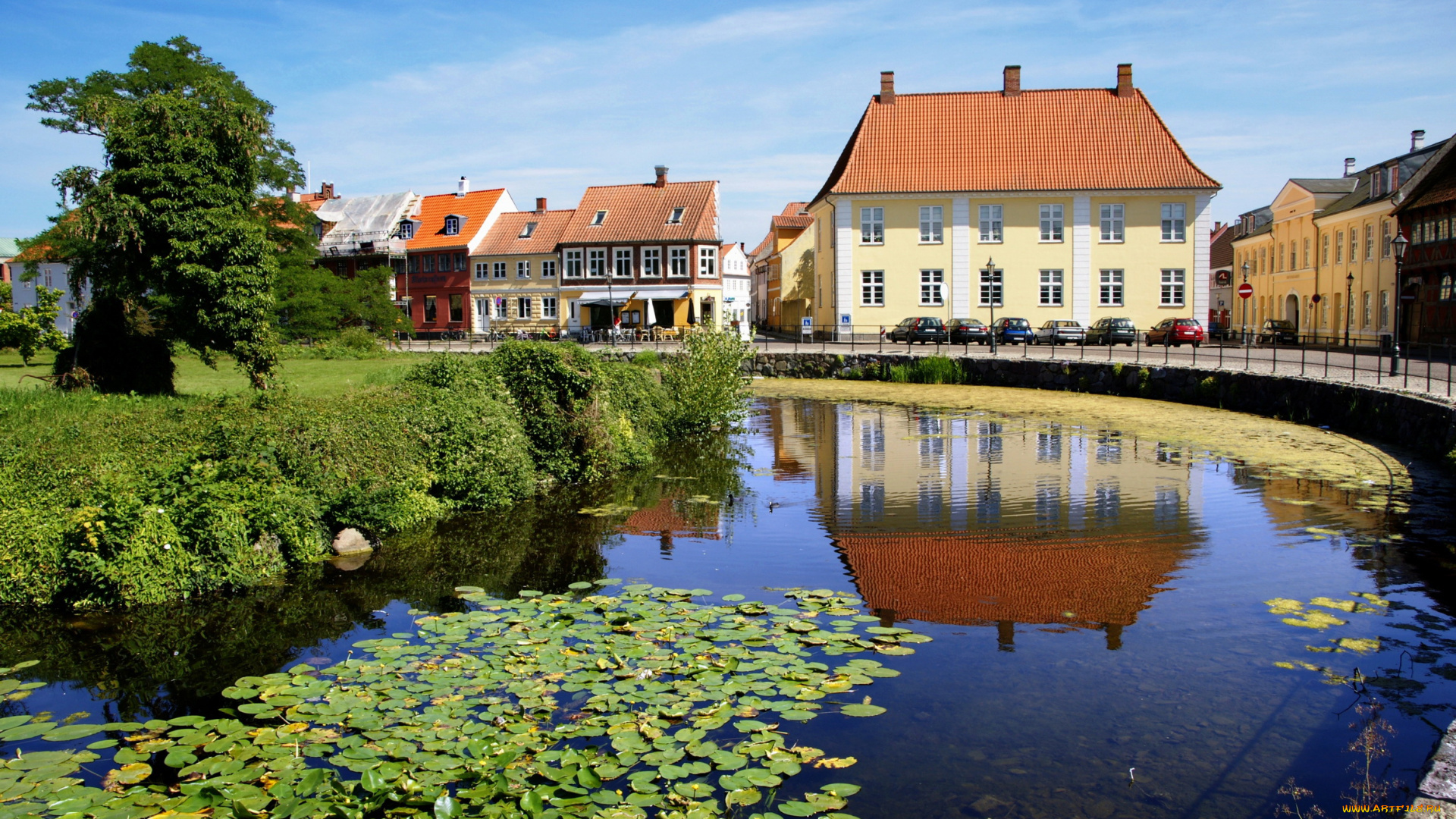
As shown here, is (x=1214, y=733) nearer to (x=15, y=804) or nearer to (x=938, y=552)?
(x=938, y=552)

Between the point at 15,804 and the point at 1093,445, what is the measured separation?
1796cm

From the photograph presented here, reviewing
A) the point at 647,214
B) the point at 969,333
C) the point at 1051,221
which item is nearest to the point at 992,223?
the point at 1051,221

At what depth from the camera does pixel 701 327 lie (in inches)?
861

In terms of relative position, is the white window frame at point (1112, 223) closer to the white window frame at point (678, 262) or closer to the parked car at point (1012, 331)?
the parked car at point (1012, 331)

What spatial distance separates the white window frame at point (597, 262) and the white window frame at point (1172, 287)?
105 feet

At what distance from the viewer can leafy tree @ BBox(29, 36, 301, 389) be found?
17609mm

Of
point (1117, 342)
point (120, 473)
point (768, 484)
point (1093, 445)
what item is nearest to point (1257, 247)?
point (1117, 342)

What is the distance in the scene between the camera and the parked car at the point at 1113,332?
42963 millimetres

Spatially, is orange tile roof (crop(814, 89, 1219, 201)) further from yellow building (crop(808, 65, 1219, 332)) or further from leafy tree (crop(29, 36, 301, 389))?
leafy tree (crop(29, 36, 301, 389))

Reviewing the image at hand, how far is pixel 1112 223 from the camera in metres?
47.8

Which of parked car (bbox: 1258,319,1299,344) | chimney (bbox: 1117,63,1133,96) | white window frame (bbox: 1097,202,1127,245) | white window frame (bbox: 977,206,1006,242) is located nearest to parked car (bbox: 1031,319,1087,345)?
white window frame (bbox: 977,206,1006,242)

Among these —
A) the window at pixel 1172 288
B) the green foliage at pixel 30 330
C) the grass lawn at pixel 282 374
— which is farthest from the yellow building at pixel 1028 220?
the green foliage at pixel 30 330

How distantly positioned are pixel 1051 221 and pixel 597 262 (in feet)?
90.7

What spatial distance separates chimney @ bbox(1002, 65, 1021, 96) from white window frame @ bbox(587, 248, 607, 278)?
25207 mm
